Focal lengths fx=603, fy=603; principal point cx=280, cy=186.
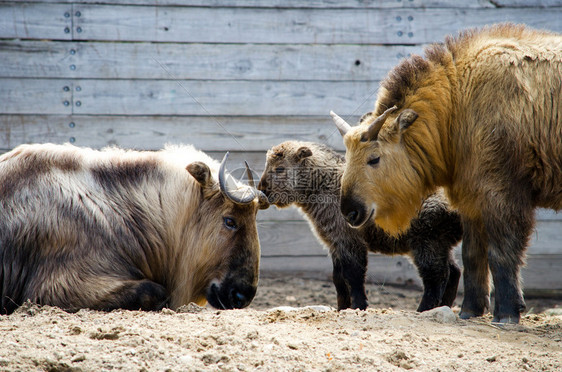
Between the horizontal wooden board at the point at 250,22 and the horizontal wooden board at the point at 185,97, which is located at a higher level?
the horizontal wooden board at the point at 250,22

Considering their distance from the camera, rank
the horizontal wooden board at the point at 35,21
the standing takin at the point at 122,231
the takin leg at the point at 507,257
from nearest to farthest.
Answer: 1. the takin leg at the point at 507,257
2. the standing takin at the point at 122,231
3. the horizontal wooden board at the point at 35,21

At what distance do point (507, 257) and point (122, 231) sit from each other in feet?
8.25

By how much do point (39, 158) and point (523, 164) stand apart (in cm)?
320

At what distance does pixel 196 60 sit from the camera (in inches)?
258

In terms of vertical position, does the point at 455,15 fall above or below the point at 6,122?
above

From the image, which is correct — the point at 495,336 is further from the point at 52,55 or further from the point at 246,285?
the point at 52,55

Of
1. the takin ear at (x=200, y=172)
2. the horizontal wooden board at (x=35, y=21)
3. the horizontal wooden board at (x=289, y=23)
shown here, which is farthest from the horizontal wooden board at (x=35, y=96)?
the takin ear at (x=200, y=172)

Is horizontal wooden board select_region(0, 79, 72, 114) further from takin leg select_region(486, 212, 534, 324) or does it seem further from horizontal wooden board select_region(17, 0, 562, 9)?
takin leg select_region(486, 212, 534, 324)

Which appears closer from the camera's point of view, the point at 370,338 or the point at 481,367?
the point at 481,367

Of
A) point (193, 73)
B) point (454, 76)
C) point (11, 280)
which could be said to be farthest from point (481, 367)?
point (193, 73)

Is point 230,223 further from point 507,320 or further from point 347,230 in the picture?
point 507,320

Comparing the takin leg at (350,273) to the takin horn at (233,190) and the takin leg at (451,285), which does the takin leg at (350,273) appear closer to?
the takin leg at (451,285)

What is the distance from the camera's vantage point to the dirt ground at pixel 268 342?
2684mm

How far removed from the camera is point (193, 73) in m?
6.57
